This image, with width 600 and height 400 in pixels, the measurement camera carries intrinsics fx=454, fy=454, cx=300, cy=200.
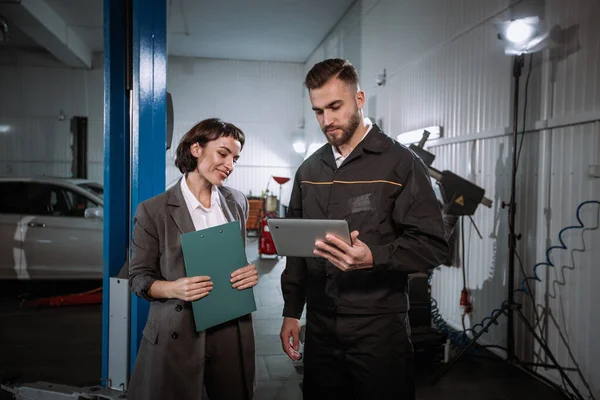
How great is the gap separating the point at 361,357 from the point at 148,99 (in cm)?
165

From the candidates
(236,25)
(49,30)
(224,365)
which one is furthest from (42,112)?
(224,365)

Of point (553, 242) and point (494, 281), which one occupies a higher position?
point (553, 242)

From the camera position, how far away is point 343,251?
147 cm

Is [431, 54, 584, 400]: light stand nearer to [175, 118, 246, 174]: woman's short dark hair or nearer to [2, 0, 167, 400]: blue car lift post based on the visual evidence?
[2, 0, 167, 400]: blue car lift post

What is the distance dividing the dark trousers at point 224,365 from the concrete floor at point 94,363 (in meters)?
1.62

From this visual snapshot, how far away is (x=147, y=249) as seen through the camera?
5.47ft

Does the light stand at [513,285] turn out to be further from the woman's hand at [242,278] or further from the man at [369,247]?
the woman's hand at [242,278]

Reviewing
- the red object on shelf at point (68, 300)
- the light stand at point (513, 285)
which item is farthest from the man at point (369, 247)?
the red object on shelf at point (68, 300)

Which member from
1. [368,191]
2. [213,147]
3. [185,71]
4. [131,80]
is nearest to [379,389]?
[368,191]

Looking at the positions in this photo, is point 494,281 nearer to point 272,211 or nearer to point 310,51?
point 272,211

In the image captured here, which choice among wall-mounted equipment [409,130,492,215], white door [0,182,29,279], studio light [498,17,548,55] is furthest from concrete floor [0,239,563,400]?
studio light [498,17,548,55]

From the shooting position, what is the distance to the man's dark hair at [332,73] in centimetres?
173

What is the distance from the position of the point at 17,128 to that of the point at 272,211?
6.54 metres

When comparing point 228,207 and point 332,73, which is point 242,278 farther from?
point 332,73
